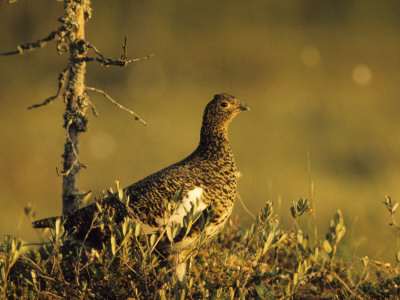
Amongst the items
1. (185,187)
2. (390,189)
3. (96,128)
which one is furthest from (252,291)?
(96,128)

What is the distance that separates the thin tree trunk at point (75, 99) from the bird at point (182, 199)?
0.35 metres

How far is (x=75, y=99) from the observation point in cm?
305

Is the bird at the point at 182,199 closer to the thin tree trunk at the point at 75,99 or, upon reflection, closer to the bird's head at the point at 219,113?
the bird's head at the point at 219,113

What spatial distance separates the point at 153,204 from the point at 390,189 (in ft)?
19.8

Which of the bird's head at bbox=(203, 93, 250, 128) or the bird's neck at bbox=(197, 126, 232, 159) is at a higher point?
the bird's head at bbox=(203, 93, 250, 128)

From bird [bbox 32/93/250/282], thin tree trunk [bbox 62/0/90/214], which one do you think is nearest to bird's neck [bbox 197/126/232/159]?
bird [bbox 32/93/250/282]

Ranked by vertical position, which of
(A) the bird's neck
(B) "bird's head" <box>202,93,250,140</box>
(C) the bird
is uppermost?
(B) "bird's head" <box>202,93,250,140</box>

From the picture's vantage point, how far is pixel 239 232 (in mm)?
3633

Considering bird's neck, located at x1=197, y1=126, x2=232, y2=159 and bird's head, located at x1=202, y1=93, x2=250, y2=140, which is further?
bird's head, located at x1=202, y1=93, x2=250, y2=140

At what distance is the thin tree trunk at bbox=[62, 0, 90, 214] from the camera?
299 centimetres

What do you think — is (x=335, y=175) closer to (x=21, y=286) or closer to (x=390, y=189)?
(x=390, y=189)

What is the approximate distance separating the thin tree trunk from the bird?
348mm

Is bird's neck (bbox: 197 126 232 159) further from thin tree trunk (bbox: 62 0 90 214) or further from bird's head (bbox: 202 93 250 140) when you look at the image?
thin tree trunk (bbox: 62 0 90 214)

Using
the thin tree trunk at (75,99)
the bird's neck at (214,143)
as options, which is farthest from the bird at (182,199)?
the thin tree trunk at (75,99)
